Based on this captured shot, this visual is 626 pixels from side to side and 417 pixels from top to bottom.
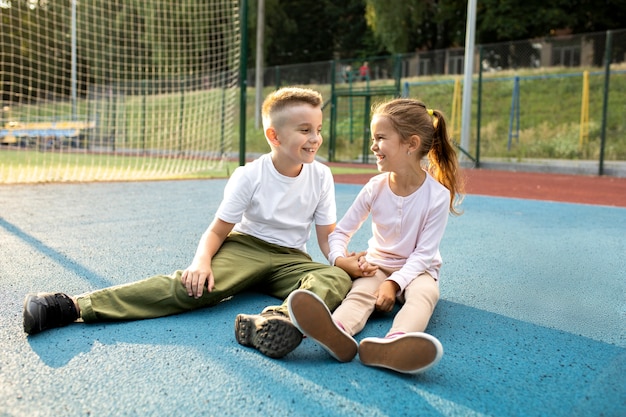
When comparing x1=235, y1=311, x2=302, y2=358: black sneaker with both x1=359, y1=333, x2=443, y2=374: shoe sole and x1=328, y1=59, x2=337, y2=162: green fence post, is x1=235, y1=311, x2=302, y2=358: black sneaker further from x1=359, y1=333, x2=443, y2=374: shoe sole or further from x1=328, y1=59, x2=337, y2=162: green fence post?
x1=328, y1=59, x2=337, y2=162: green fence post

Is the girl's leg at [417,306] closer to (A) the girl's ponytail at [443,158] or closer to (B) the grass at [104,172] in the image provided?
(A) the girl's ponytail at [443,158]

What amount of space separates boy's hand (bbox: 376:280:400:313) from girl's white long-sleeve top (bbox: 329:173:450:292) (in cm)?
3

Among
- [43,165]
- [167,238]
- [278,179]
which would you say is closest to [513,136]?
[43,165]

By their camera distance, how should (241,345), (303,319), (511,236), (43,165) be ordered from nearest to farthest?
1. (303,319)
2. (241,345)
3. (511,236)
4. (43,165)

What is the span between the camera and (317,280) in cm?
222

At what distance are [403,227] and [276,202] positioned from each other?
1.71 feet

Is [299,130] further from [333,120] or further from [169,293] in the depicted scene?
[333,120]

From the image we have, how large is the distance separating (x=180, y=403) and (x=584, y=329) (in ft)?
4.82

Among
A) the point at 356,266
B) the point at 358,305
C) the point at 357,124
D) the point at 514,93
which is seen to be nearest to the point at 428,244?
the point at 356,266

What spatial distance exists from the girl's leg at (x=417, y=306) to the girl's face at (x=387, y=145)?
0.45 m

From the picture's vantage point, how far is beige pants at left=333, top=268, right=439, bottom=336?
77.7 inches

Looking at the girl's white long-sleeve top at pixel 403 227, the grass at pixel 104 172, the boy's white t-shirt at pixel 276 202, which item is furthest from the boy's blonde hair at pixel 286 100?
the grass at pixel 104 172

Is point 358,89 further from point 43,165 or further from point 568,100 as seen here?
point 43,165

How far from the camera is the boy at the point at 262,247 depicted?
2.11 meters
